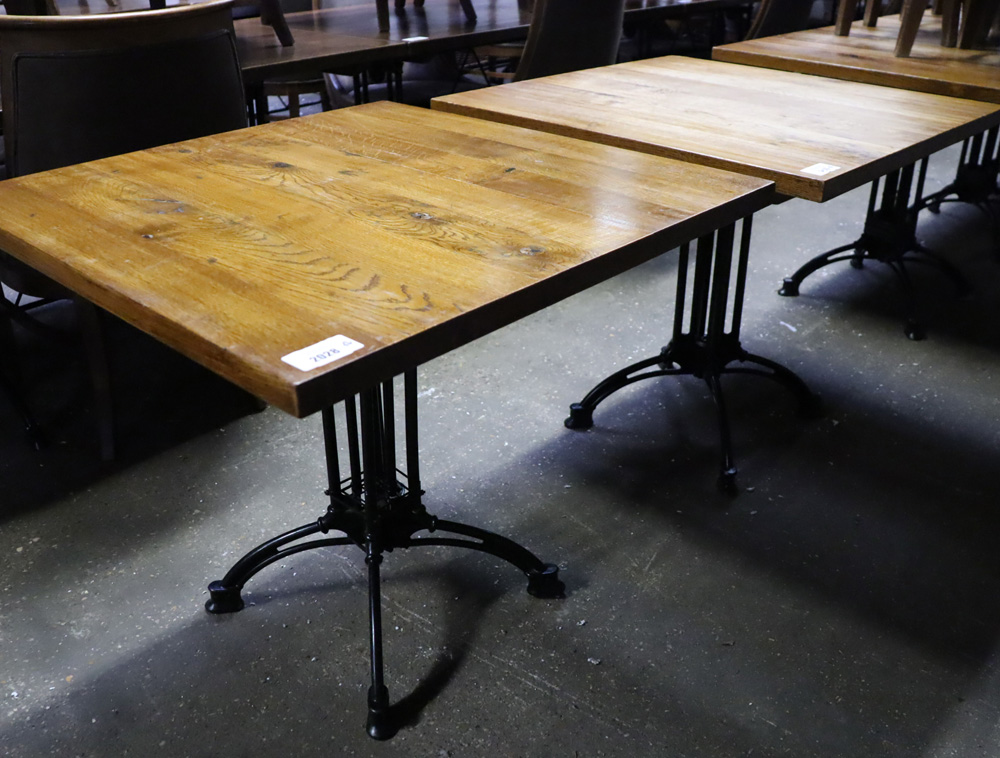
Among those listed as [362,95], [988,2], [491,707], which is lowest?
[491,707]

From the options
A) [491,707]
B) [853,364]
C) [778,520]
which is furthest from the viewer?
[853,364]

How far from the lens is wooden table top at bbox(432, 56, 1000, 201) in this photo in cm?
152

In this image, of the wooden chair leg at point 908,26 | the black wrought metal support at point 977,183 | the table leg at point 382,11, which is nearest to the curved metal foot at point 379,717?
the wooden chair leg at point 908,26

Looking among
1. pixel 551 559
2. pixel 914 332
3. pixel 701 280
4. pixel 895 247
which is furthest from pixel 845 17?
pixel 551 559

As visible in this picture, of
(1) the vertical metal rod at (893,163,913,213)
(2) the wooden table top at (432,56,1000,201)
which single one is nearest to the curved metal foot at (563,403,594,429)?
(2) the wooden table top at (432,56,1000,201)

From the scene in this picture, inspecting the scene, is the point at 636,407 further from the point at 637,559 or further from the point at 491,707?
the point at 491,707

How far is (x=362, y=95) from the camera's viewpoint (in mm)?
3150

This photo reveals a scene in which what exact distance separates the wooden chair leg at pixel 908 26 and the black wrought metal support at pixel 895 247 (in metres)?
0.31

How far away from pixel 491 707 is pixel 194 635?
20.4 inches

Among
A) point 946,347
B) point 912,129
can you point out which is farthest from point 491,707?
point 946,347

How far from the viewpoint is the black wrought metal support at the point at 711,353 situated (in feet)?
6.48

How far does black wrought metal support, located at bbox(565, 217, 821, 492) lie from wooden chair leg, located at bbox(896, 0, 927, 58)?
88 centimetres

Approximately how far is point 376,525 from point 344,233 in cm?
49

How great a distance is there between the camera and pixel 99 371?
6.55ft
